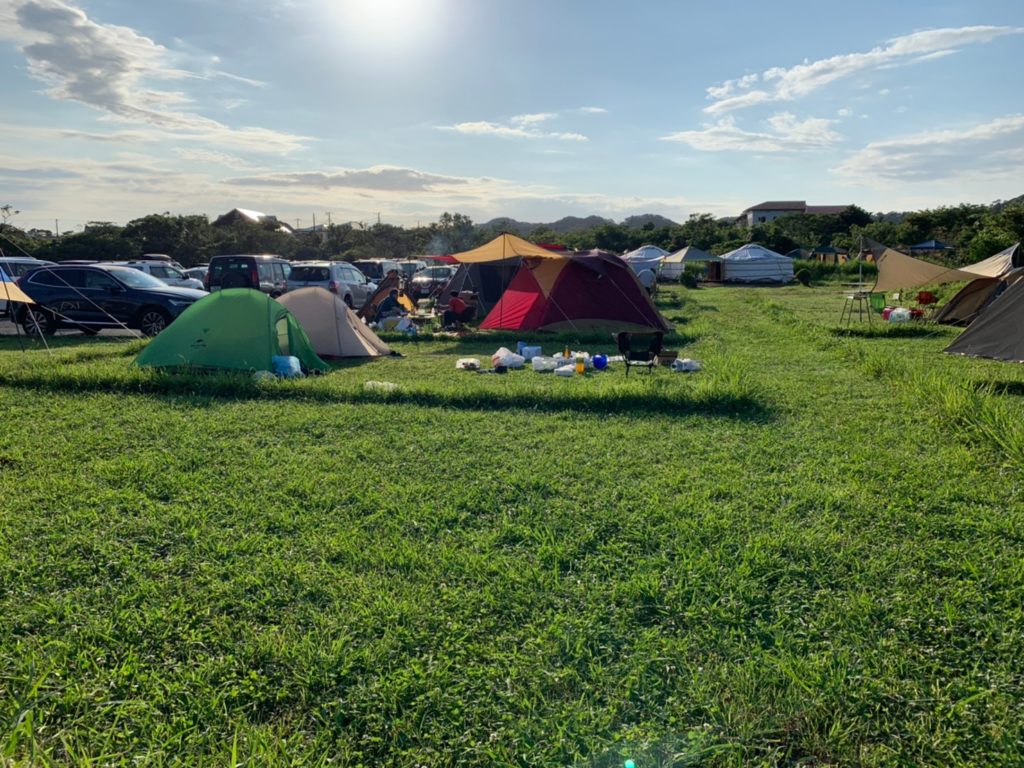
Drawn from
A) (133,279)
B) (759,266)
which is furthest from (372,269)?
(759,266)

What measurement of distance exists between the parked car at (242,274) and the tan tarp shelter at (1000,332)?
45.2 feet

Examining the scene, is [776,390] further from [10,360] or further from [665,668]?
[10,360]

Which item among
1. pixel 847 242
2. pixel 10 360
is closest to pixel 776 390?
pixel 10 360

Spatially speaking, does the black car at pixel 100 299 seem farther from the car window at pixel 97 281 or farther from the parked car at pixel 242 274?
the parked car at pixel 242 274

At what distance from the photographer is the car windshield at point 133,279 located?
13094 millimetres

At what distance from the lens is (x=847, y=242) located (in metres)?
47.7

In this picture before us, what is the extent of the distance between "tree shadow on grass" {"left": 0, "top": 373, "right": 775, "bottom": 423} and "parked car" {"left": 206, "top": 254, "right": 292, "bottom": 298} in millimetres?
8288

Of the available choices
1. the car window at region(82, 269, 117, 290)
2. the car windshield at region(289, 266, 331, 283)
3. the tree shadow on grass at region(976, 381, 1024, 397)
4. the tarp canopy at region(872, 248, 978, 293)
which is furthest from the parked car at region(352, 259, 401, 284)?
the tree shadow on grass at region(976, 381, 1024, 397)

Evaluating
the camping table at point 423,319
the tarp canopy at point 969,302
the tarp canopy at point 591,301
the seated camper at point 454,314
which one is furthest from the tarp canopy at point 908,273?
the camping table at point 423,319

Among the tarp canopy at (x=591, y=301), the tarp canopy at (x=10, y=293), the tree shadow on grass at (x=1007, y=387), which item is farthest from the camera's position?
the tarp canopy at (x=591, y=301)

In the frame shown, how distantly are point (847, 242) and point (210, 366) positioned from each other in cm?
4873

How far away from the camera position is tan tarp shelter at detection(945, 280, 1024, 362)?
9.95 m

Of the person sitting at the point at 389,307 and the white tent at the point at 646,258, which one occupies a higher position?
the white tent at the point at 646,258

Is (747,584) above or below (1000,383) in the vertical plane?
below
